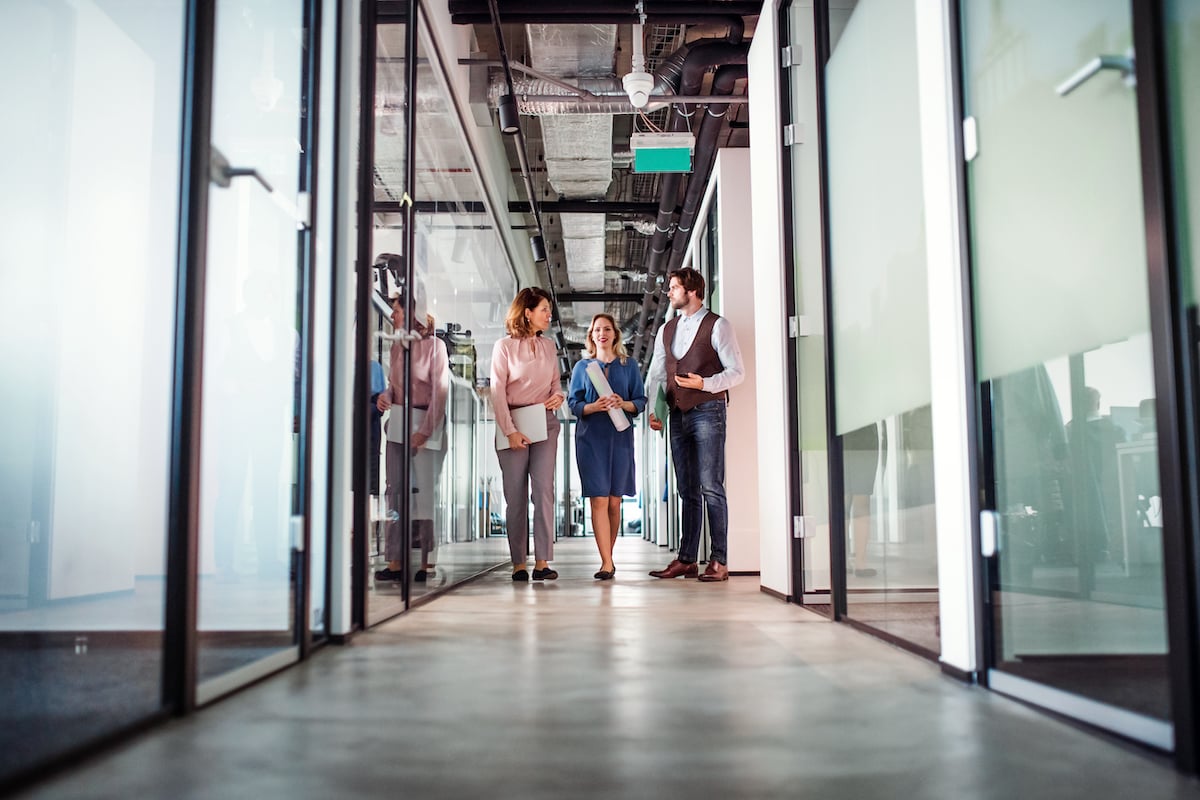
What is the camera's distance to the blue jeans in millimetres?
5336

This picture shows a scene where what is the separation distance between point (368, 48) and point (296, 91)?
75 cm

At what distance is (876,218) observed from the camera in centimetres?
314

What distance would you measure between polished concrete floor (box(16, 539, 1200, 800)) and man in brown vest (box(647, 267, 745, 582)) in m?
2.44

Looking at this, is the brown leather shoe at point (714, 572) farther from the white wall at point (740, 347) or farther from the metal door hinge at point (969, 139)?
the metal door hinge at point (969, 139)

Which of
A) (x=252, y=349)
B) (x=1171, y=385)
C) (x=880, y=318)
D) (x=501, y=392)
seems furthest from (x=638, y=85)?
(x=1171, y=385)

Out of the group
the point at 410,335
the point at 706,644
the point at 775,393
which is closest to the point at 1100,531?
the point at 775,393

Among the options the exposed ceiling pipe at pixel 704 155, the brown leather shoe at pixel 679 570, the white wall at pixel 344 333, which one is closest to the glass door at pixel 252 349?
the white wall at pixel 344 333

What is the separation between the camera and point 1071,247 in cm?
191

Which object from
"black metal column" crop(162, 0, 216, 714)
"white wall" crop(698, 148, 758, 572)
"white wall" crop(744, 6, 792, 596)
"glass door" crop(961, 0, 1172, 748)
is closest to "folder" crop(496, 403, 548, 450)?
"white wall" crop(744, 6, 792, 596)

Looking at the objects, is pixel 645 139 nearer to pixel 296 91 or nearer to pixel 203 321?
pixel 296 91

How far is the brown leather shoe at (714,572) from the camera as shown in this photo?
5441 millimetres

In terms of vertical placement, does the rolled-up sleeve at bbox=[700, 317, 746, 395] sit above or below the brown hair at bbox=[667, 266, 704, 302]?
below

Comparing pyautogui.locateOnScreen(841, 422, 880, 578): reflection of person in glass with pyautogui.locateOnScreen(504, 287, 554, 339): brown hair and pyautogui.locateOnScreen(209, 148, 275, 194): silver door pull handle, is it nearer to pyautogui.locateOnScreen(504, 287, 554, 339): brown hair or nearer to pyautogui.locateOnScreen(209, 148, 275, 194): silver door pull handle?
pyautogui.locateOnScreen(209, 148, 275, 194): silver door pull handle

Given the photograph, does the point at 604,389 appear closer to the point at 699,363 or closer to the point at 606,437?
the point at 606,437
